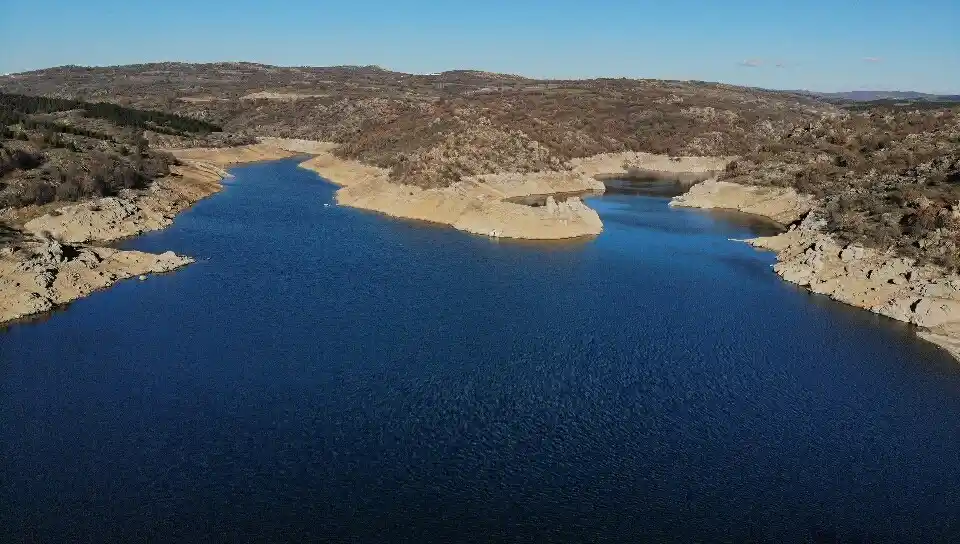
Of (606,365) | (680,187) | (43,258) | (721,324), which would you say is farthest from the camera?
(680,187)

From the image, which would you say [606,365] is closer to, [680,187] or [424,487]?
[424,487]

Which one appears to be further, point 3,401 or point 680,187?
point 680,187

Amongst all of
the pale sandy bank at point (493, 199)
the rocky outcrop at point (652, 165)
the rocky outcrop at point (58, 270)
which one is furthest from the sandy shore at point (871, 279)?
the rocky outcrop at point (652, 165)

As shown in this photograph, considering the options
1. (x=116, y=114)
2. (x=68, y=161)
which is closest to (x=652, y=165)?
(x=68, y=161)

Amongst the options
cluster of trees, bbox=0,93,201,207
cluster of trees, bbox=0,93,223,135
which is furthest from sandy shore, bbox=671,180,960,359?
cluster of trees, bbox=0,93,223,135

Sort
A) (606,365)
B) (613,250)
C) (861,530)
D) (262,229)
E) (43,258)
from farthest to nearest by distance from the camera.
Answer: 1. (262,229)
2. (613,250)
3. (43,258)
4. (606,365)
5. (861,530)

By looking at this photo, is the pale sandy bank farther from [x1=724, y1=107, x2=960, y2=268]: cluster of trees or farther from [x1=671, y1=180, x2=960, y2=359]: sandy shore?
[x1=724, y1=107, x2=960, y2=268]: cluster of trees

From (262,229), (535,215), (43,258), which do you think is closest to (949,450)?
(535,215)

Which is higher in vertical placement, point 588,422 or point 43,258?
point 43,258
